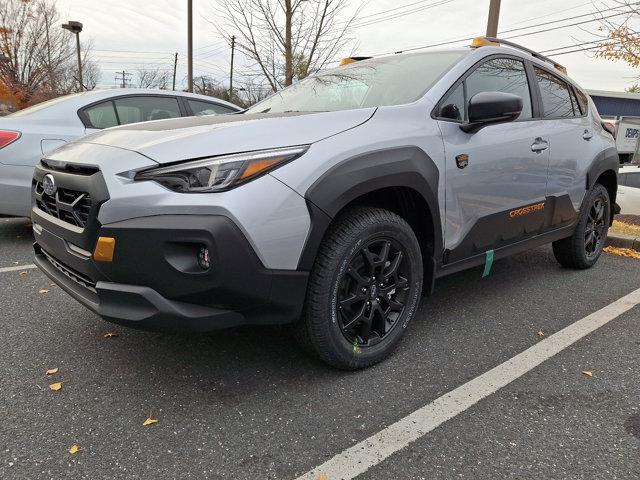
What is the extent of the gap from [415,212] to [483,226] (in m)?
0.56

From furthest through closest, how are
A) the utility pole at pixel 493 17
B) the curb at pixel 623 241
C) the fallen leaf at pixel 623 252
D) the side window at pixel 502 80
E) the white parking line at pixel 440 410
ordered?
1. the utility pole at pixel 493 17
2. the curb at pixel 623 241
3. the fallen leaf at pixel 623 252
4. the side window at pixel 502 80
5. the white parking line at pixel 440 410

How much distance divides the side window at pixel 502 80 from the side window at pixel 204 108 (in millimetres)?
3233

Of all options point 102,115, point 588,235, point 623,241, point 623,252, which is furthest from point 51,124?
point 623,241

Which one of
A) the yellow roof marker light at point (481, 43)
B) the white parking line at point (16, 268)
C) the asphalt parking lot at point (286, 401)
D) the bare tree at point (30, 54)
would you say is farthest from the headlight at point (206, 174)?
the bare tree at point (30, 54)

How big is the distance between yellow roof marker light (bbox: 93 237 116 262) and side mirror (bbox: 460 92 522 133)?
1.92m

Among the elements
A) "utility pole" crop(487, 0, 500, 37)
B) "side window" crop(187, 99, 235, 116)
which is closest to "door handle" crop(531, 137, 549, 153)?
"side window" crop(187, 99, 235, 116)

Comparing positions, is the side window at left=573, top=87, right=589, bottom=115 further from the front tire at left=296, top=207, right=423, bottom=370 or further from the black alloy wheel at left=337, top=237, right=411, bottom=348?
the black alloy wheel at left=337, top=237, right=411, bottom=348

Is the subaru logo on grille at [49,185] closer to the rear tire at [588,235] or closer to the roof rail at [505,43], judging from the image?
the roof rail at [505,43]

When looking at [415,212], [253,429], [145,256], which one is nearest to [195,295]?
[145,256]

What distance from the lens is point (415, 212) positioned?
107 inches

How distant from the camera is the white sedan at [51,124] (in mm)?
4402

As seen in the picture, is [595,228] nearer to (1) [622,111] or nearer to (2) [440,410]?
(2) [440,410]

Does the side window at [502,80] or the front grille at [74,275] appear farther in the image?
the side window at [502,80]

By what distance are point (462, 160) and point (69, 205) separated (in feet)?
6.54
